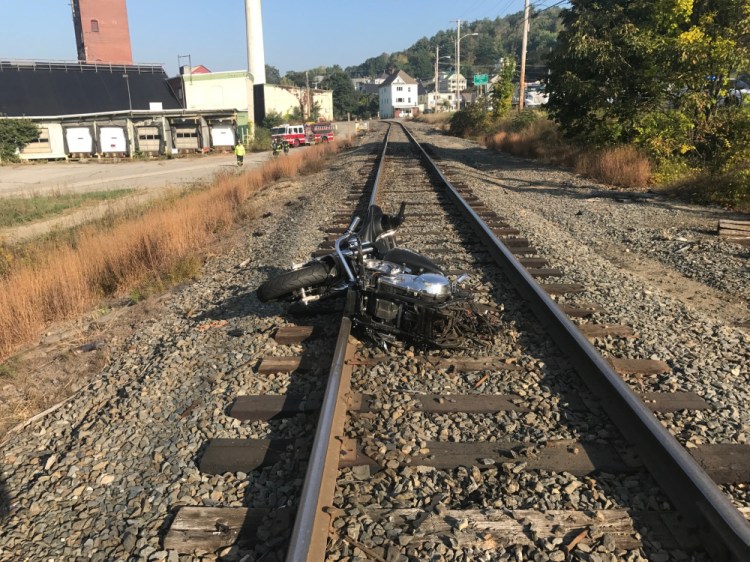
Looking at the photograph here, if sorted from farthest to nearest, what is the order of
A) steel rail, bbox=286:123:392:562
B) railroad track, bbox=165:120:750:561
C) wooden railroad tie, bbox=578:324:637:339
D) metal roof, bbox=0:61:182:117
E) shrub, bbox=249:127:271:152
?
shrub, bbox=249:127:271:152, metal roof, bbox=0:61:182:117, wooden railroad tie, bbox=578:324:637:339, railroad track, bbox=165:120:750:561, steel rail, bbox=286:123:392:562

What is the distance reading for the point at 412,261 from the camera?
15.0 feet

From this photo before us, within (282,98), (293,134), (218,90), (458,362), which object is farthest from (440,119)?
(458,362)

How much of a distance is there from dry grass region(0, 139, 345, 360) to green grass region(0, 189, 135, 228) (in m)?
7.04

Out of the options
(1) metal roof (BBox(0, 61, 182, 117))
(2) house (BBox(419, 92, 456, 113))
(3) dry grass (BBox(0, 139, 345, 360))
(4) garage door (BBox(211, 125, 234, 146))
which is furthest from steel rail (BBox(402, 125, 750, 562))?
(2) house (BBox(419, 92, 456, 113))

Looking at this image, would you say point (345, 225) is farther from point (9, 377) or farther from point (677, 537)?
point (677, 537)

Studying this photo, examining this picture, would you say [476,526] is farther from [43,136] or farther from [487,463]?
[43,136]

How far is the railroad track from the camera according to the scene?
2.53 metres

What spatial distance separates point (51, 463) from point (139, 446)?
0.50 metres

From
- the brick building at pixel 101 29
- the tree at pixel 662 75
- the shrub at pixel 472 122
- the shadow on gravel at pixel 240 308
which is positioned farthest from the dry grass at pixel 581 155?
the brick building at pixel 101 29

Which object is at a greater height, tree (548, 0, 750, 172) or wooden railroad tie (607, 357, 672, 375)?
tree (548, 0, 750, 172)

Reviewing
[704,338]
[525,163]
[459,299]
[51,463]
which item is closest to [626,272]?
[704,338]

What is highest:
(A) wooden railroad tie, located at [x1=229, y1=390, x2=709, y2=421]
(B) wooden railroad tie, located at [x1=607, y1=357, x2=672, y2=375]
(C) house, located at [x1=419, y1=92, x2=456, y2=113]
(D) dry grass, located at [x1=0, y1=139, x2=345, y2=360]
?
(C) house, located at [x1=419, y1=92, x2=456, y2=113]

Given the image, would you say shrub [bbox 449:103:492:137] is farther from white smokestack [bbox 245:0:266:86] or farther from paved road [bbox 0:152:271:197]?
white smokestack [bbox 245:0:266:86]

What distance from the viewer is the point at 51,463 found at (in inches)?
134
